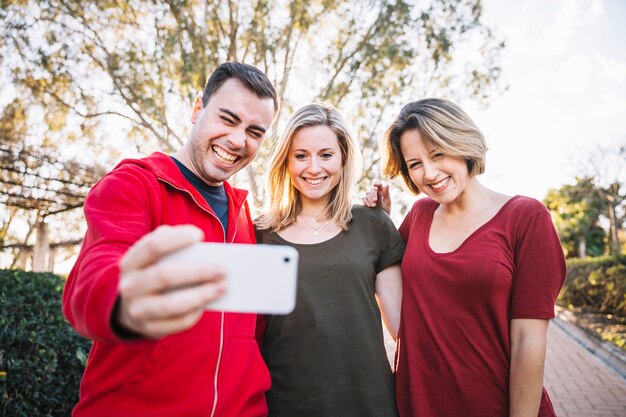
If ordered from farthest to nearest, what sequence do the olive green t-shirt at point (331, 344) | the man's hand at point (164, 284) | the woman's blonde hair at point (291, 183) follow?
1. the woman's blonde hair at point (291, 183)
2. the olive green t-shirt at point (331, 344)
3. the man's hand at point (164, 284)

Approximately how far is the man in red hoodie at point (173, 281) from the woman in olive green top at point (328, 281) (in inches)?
8.9

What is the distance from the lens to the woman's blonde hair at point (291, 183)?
2.45m

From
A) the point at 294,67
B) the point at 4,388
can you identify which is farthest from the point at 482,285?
the point at 294,67

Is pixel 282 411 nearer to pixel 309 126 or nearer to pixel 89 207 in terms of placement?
pixel 89 207

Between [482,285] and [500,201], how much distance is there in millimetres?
506

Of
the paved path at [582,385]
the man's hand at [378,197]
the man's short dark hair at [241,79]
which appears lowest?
the paved path at [582,385]

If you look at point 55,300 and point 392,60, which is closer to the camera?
point 55,300

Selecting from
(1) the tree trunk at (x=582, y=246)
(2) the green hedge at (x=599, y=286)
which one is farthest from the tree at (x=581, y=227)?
(2) the green hedge at (x=599, y=286)

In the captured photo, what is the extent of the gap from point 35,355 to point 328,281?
2.70 m

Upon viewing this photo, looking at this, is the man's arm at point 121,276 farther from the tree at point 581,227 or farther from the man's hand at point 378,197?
the tree at point 581,227

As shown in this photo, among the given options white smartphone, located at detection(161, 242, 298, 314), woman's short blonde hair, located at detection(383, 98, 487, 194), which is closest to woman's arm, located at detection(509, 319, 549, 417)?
woman's short blonde hair, located at detection(383, 98, 487, 194)

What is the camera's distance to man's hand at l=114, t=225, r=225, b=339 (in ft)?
2.27

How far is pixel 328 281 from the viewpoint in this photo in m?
2.13

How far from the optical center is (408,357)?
206 centimetres
